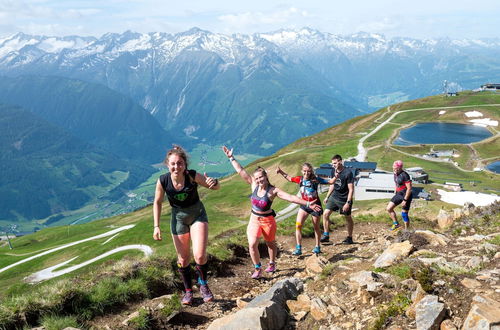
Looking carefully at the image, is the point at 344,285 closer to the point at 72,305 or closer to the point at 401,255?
the point at 401,255

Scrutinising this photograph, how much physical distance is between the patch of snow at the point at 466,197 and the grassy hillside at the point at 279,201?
4714mm

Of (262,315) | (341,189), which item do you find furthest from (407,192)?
(262,315)

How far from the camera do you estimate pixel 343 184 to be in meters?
14.1

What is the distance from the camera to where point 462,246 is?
1090 centimetres

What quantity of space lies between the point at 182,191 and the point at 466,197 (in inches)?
2211

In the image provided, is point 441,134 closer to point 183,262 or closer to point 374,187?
point 374,187

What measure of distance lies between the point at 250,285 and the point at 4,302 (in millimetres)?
6538

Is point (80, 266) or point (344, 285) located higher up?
point (344, 285)

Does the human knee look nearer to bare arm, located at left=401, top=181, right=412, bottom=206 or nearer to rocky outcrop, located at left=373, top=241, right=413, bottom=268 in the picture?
rocky outcrop, located at left=373, top=241, right=413, bottom=268

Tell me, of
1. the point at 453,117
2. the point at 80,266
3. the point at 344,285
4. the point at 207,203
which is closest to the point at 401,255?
the point at 344,285

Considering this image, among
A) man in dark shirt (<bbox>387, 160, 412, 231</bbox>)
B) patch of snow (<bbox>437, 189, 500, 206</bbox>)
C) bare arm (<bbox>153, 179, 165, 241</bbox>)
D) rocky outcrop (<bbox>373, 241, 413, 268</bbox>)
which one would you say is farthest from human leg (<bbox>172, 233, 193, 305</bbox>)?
patch of snow (<bbox>437, 189, 500, 206</bbox>)

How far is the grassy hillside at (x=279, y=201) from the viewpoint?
1865 inches

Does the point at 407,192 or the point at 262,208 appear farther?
the point at 407,192

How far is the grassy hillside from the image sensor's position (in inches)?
1865
